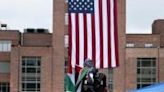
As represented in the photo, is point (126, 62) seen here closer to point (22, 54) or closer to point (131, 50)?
point (131, 50)

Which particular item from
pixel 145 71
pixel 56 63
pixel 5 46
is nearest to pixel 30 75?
pixel 56 63

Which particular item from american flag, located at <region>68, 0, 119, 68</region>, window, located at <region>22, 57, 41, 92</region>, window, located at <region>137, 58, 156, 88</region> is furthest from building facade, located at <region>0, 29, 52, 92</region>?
american flag, located at <region>68, 0, 119, 68</region>

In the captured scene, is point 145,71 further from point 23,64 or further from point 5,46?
point 5,46

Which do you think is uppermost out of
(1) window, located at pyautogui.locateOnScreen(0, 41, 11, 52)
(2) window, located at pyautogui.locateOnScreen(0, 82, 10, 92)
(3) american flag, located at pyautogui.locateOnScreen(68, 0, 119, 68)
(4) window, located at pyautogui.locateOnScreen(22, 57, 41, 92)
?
(3) american flag, located at pyautogui.locateOnScreen(68, 0, 119, 68)

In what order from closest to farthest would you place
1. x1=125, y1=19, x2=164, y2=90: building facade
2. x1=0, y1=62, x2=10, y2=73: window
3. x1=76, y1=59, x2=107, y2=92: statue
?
1. x1=76, y1=59, x2=107, y2=92: statue
2. x1=125, y1=19, x2=164, y2=90: building facade
3. x1=0, y1=62, x2=10, y2=73: window

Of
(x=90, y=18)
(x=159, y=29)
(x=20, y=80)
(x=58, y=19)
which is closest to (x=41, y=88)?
(x=20, y=80)

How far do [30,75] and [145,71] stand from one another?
665 inches

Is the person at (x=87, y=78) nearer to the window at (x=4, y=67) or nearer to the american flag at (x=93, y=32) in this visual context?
the american flag at (x=93, y=32)

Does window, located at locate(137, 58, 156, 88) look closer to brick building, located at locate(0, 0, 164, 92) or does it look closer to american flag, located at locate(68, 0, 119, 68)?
brick building, located at locate(0, 0, 164, 92)

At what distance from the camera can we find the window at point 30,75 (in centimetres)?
9656

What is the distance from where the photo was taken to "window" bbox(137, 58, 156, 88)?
320 ft

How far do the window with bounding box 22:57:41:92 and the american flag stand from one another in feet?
277

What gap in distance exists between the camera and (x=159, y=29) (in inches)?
4183

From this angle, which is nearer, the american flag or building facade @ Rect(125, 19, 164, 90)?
the american flag
